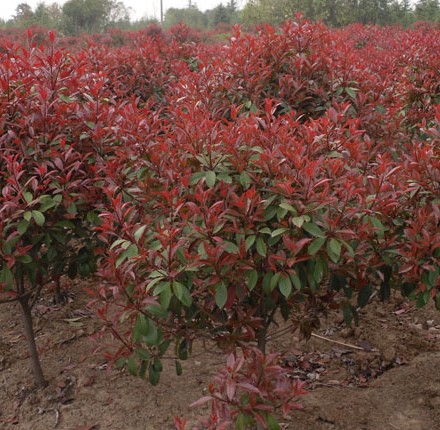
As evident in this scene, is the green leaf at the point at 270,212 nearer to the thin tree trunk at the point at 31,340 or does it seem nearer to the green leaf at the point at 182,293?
the green leaf at the point at 182,293

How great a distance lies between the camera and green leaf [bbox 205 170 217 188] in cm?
209

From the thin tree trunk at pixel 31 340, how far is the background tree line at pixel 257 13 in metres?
17.2

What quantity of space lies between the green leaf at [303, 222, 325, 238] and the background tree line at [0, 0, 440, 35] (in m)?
17.8

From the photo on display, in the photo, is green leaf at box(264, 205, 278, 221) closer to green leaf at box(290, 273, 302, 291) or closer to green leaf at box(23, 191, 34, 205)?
green leaf at box(290, 273, 302, 291)

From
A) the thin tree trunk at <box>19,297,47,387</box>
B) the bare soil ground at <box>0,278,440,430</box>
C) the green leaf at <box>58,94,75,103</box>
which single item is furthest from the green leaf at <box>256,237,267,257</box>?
the thin tree trunk at <box>19,297,47,387</box>

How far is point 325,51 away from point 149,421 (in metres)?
2.58

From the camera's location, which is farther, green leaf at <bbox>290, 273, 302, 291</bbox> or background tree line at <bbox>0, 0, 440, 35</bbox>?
background tree line at <bbox>0, 0, 440, 35</bbox>

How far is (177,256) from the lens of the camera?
6.54 feet

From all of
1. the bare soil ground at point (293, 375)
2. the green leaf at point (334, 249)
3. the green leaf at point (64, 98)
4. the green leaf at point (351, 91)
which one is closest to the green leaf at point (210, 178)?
the green leaf at point (334, 249)

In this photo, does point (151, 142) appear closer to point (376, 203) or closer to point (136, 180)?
point (136, 180)

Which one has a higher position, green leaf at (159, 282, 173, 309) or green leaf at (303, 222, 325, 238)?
green leaf at (303, 222, 325, 238)

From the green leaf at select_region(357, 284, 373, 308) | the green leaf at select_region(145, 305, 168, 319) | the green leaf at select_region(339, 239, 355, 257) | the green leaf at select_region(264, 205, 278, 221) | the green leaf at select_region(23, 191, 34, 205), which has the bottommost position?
the green leaf at select_region(357, 284, 373, 308)

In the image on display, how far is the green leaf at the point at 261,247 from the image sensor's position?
6.35 feet

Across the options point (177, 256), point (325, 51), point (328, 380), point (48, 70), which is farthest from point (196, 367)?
point (325, 51)
